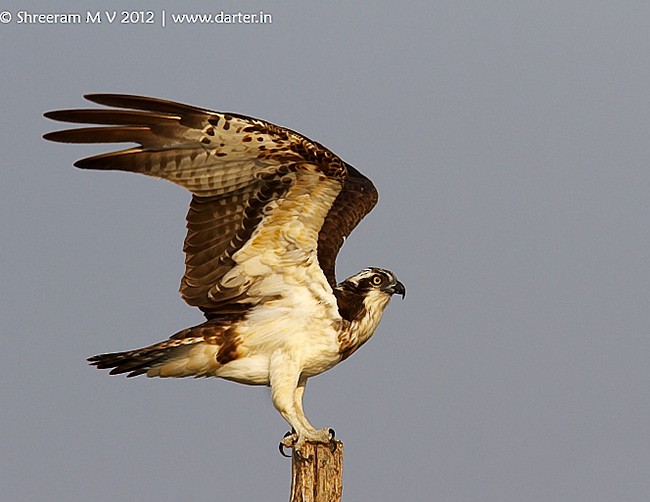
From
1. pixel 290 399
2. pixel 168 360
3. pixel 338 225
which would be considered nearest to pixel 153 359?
pixel 168 360

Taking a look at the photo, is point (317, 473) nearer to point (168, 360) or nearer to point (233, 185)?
point (168, 360)

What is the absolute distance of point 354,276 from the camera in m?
13.7

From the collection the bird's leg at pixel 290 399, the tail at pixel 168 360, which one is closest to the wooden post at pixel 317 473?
the bird's leg at pixel 290 399

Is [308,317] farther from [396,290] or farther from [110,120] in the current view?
[110,120]

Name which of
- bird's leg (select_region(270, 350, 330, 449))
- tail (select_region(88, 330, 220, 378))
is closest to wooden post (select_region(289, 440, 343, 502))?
bird's leg (select_region(270, 350, 330, 449))

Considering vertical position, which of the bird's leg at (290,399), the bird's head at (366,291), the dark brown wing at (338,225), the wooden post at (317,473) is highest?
the dark brown wing at (338,225)

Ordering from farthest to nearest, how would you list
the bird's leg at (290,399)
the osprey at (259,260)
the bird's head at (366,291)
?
the bird's head at (366,291)
the bird's leg at (290,399)
the osprey at (259,260)

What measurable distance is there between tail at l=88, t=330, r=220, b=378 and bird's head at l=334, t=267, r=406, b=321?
113 cm

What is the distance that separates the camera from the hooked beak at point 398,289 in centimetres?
1359

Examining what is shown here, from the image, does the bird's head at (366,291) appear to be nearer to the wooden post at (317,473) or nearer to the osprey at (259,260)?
the osprey at (259,260)

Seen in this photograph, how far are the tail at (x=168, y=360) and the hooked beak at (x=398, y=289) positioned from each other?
1.55 meters

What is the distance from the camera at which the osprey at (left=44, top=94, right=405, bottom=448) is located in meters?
12.3

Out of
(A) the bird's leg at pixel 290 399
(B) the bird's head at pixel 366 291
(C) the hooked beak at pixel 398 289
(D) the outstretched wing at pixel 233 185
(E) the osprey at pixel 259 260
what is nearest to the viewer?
(D) the outstretched wing at pixel 233 185

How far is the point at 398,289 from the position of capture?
13625mm
